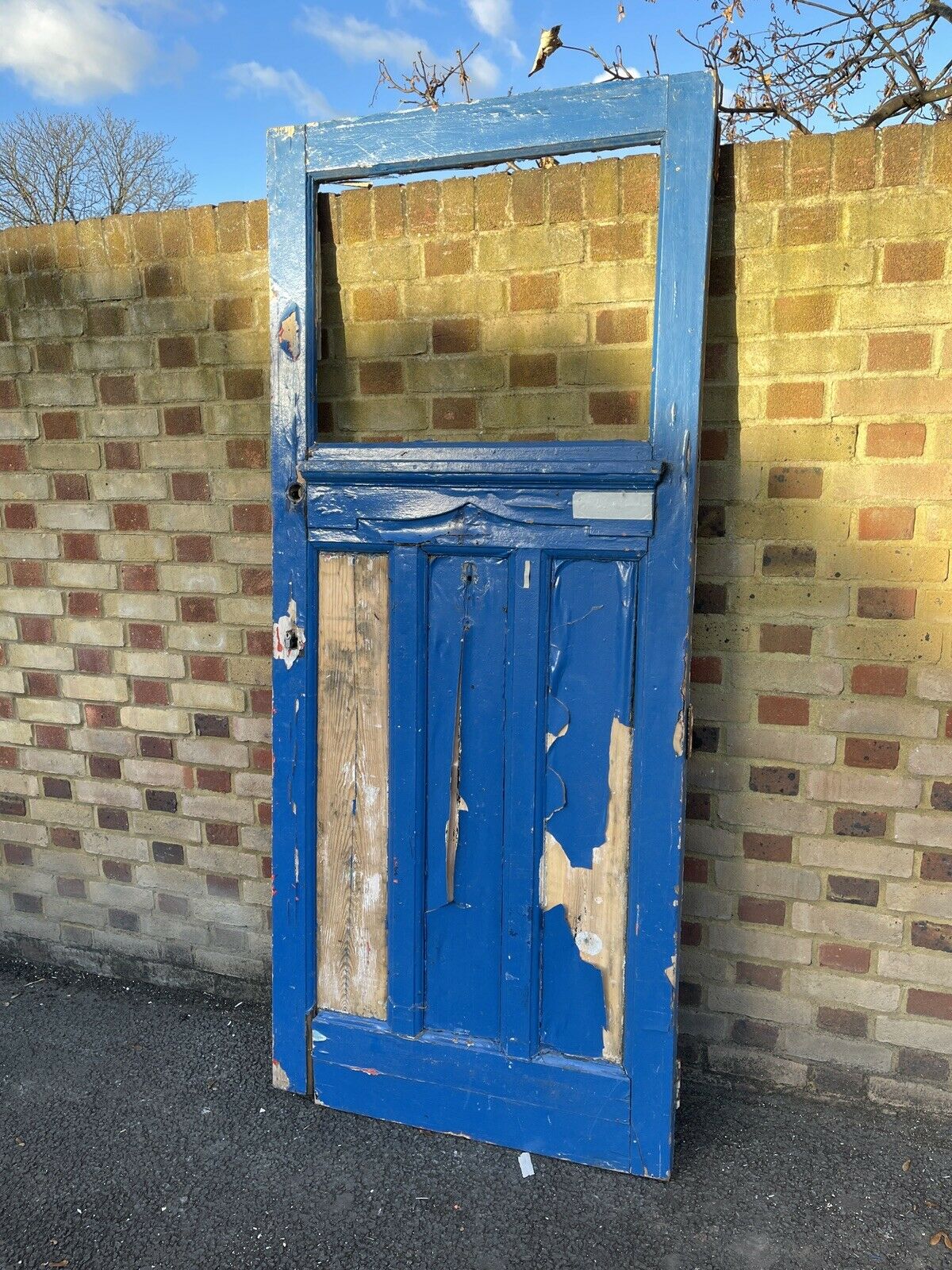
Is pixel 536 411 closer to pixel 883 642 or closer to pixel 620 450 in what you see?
pixel 620 450

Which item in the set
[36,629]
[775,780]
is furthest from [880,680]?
[36,629]

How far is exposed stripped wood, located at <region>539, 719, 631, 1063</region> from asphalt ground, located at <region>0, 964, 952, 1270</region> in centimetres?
37

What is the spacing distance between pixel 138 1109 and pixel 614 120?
270cm

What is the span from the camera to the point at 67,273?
2588 millimetres

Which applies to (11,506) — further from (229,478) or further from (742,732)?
(742,732)

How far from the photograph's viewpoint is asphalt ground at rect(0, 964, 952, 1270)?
189 centimetres

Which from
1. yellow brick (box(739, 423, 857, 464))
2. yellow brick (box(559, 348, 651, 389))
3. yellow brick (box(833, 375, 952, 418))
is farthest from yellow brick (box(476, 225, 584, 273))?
yellow brick (box(833, 375, 952, 418))

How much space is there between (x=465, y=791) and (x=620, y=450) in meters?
0.88

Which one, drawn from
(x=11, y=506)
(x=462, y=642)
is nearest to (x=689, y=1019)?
(x=462, y=642)

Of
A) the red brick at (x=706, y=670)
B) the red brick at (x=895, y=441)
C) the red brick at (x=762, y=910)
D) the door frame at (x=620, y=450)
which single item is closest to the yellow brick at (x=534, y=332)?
the door frame at (x=620, y=450)

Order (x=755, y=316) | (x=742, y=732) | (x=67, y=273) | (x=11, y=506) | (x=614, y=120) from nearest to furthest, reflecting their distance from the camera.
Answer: (x=614, y=120), (x=755, y=316), (x=742, y=732), (x=67, y=273), (x=11, y=506)

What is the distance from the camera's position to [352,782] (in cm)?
223

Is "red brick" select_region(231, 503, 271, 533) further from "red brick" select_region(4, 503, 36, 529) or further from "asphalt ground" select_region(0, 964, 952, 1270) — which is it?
"asphalt ground" select_region(0, 964, 952, 1270)

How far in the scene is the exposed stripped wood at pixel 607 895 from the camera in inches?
80.4
